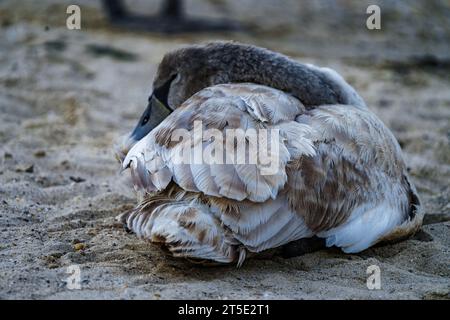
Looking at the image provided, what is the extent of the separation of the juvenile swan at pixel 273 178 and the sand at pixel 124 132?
177 millimetres

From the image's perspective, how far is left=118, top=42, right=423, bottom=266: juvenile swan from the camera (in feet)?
11.5

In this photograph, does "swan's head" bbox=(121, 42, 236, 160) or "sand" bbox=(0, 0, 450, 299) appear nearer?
"sand" bbox=(0, 0, 450, 299)

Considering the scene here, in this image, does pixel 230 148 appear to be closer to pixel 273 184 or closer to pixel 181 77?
pixel 273 184

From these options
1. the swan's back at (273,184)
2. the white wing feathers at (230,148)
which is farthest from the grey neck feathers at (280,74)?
the white wing feathers at (230,148)

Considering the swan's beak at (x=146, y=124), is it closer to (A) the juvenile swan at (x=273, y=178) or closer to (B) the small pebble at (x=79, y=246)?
(A) the juvenile swan at (x=273, y=178)

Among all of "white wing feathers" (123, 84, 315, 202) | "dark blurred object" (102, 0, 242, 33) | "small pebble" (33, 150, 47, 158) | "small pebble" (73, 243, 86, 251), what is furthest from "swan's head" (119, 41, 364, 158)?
"dark blurred object" (102, 0, 242, 33)

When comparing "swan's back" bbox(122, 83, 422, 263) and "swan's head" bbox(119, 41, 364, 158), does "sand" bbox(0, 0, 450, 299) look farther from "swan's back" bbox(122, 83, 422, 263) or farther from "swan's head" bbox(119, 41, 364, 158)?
"swan's head" bbox(119, 41, 364, 158)

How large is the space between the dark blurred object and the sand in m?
0.27

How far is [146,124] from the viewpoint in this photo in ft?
16.1

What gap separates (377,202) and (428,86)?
451cm

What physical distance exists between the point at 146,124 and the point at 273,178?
1.54m

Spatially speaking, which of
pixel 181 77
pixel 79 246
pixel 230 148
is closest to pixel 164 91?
pixel 181 77

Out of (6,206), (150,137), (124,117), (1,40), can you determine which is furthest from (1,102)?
(150,137)

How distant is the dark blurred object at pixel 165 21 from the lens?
9.65 meters
